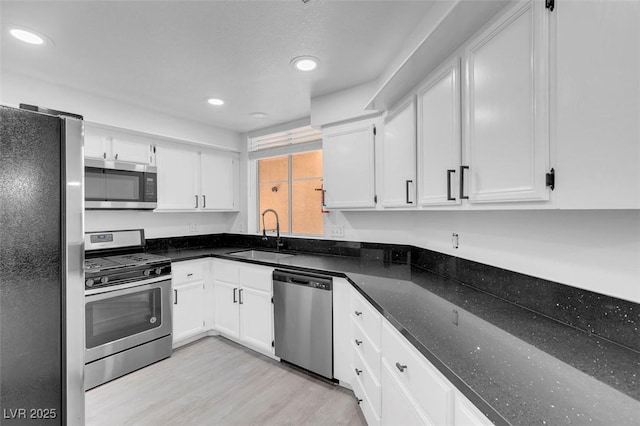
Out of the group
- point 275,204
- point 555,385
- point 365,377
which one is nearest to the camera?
point 555,385

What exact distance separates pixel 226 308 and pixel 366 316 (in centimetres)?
180

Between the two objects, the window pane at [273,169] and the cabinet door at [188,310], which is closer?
the cabinet door at [188,310]

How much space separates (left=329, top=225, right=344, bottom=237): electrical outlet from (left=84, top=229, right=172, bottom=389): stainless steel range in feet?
5.32

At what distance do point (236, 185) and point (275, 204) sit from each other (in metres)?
0.63

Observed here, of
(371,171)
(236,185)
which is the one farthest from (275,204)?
(371,171)

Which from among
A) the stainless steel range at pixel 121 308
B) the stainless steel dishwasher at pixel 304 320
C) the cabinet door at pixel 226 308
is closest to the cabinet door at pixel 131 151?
the stainless steel range at pixel 121 308

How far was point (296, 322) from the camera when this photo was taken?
244 cm

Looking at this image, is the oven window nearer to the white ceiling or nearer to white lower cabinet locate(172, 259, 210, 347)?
white lower cabinet locate(172, 259, 210, 347)

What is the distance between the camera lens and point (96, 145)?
2.61m

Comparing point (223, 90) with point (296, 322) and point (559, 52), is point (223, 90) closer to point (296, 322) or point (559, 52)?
point (296, 322)

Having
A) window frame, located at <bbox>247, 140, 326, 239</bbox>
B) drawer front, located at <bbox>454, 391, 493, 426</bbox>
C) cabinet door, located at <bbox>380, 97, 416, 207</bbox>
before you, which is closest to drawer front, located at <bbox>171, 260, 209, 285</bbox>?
window frame, located at <bbox>247, 140, 326, 239</bbox>

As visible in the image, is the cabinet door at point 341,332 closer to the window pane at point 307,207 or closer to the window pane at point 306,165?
the window pane at point 307,207

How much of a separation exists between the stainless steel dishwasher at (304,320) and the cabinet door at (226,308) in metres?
0.57

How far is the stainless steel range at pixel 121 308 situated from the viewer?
230cm
